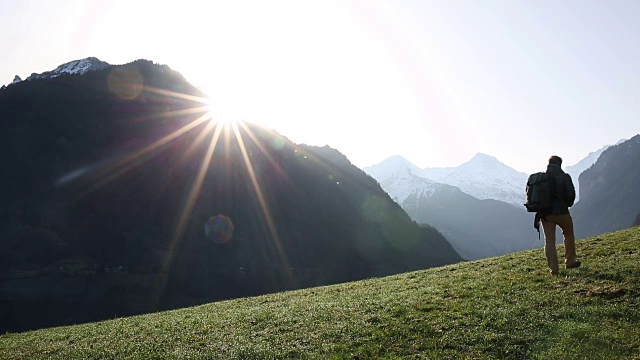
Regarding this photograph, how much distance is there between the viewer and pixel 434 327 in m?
13.5

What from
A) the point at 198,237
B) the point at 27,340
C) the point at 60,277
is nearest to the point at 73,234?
the point at 60,277

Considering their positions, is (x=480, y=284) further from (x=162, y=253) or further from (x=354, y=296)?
(x=162, y=253)

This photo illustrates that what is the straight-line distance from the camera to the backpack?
58.1 ft

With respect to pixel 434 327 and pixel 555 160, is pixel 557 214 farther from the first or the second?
pixel 434 327

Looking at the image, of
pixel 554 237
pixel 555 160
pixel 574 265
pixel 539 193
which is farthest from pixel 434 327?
pixel 555 160

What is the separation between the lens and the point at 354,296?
830 inches

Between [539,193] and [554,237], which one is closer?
[539,193]

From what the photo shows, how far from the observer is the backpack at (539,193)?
Answer: 1772 cm

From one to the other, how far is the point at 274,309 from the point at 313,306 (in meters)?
2.02

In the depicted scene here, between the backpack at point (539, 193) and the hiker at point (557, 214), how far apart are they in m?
0.18

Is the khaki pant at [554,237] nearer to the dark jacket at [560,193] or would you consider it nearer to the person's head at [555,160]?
the dark jacket at [560,193]

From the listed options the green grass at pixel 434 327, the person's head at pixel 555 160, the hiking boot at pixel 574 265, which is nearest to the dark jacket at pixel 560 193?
the person's head at pixel 555 160

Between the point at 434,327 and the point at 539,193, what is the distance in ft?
27.0

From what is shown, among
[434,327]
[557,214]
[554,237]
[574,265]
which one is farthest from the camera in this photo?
[574,265]
